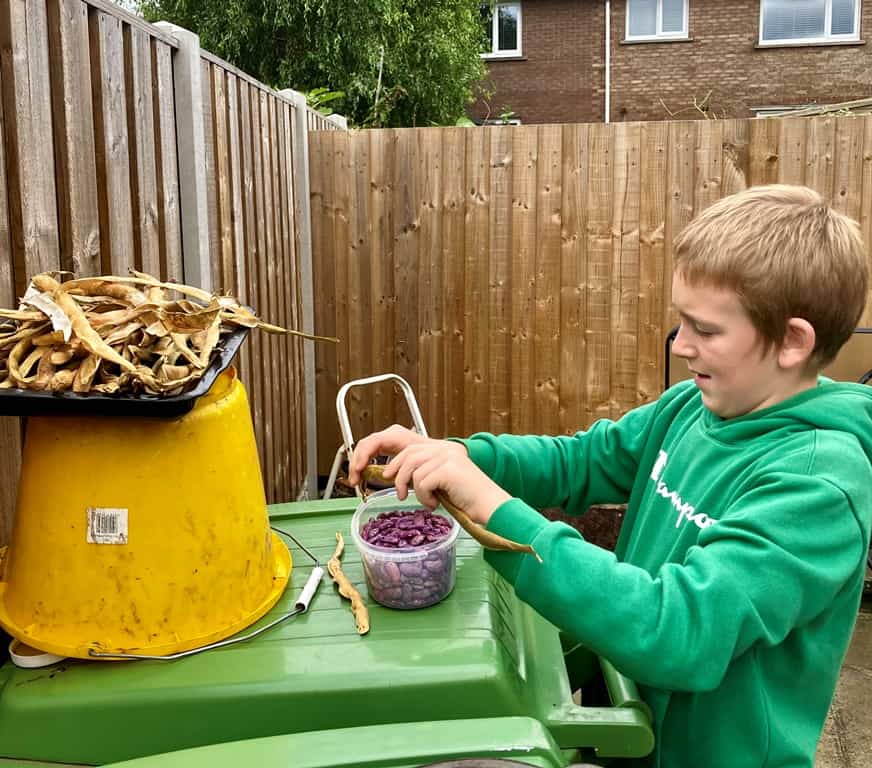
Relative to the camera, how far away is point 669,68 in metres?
17.5

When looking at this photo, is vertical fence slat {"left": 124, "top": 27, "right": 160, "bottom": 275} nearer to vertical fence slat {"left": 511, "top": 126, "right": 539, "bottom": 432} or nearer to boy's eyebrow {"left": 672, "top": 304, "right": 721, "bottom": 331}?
boy's eyebrow {"left": 672, "top": 304, "right": 721, "bottom": 331}

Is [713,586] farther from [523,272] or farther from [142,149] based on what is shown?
[523,272]

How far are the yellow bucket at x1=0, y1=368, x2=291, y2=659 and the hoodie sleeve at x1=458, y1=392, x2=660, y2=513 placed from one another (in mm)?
635

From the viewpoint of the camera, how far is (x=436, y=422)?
17.8ft

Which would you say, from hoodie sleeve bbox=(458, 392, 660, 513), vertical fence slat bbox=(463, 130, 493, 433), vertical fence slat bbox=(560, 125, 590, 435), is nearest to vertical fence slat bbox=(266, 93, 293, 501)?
vertical fence slat bbox=(463, 130, 493, 433)

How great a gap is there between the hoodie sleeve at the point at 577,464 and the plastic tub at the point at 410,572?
33 cm

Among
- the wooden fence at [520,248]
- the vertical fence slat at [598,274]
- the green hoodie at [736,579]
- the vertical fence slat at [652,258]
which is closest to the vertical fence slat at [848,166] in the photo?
the wooden fence at [520,248]

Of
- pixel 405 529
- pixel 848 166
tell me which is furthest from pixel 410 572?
pixel 848 166

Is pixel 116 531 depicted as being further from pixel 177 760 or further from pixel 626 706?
pixel 626 706

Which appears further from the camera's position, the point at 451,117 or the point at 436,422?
the point at 451,117

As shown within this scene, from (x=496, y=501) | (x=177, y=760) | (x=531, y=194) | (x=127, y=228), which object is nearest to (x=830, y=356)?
(x=496, y=501)

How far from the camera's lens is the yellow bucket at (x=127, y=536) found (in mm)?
1369

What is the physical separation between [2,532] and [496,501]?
1.34 m

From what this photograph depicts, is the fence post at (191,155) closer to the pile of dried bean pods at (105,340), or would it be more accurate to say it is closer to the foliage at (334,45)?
the pile of dried bean pods at (105,340)
